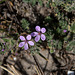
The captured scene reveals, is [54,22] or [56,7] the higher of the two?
[56,7]

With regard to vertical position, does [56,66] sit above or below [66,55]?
below

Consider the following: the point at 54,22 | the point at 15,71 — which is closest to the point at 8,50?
the point at 15,71

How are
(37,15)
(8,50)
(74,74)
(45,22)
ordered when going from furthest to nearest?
(37,15), (45,22), (8,50), (74,74)

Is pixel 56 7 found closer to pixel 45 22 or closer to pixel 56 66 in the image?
pixel 45 22

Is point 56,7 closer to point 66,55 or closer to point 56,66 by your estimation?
point 66,55

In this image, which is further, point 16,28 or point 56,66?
point 16,28

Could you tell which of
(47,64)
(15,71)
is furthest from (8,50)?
(47,64)

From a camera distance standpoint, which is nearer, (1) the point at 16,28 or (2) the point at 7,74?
(2) the point at 7,74

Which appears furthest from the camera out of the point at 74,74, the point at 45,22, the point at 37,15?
the point at 37,15

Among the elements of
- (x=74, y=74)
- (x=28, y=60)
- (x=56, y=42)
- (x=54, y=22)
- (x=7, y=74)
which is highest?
(x=54, y=22)
